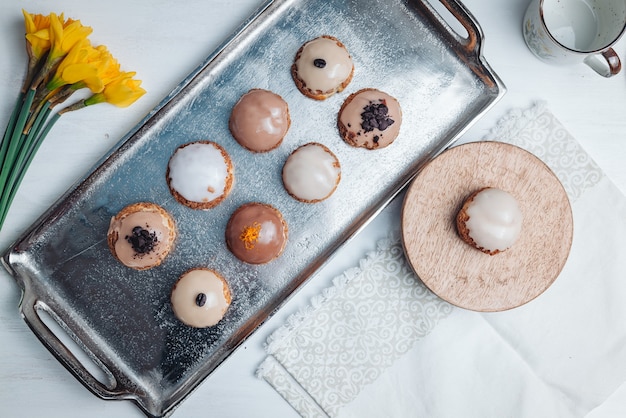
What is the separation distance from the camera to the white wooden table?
4.52ft

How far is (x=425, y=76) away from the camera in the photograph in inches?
55.1

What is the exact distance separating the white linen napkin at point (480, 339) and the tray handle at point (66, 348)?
0.37 meters

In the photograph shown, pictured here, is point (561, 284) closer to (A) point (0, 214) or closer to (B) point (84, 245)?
(B) point (84, 245)

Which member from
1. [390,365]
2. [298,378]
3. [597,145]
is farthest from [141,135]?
[597,145]

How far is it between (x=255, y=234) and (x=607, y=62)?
0.90 m

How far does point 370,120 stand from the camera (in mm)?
1336

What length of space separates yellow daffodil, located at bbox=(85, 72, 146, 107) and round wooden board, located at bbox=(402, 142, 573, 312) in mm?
677

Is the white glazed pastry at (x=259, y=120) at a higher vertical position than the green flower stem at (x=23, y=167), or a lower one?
higher

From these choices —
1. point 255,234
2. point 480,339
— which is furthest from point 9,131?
point 480,339

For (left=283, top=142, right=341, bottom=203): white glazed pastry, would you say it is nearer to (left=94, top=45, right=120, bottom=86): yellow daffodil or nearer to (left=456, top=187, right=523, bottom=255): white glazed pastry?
(left=456, top=187, right=523, bottom=255): white glazed pastry

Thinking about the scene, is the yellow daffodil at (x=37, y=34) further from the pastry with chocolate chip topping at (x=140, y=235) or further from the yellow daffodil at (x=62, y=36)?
the pastry with chocolate chip topping at (x=140, y=235)

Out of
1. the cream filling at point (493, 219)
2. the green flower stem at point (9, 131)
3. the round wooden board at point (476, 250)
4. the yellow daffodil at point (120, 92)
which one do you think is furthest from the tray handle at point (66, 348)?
the cream filling at point (493, 219)

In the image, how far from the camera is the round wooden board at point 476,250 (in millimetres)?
1304

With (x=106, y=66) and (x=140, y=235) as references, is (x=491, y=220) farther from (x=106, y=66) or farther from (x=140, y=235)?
(x=106, y=66)
